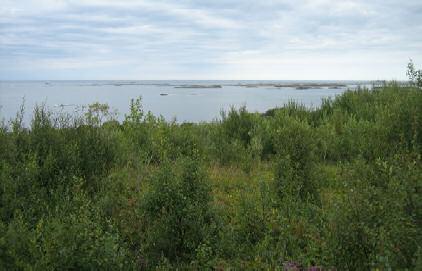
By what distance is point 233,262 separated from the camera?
529 centimetres

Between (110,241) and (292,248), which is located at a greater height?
(110,241)

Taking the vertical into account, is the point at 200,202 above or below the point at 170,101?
above

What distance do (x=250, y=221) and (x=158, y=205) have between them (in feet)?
4.30

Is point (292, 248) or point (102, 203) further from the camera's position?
point (102, 203)

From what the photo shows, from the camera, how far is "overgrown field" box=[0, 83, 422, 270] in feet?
15.0

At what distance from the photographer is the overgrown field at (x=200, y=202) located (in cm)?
457

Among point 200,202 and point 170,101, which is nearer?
point 200,202

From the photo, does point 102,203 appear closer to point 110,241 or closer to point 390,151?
point 110,241

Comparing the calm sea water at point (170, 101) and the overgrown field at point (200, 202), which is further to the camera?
the calm sea water at point (170, 101)

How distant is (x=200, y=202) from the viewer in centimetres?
599

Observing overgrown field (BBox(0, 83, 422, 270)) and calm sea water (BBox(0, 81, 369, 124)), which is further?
calm sea water (BBox(0, 81, 369, 124))

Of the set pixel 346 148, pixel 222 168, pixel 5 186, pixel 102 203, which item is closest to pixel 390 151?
pixel 346 148

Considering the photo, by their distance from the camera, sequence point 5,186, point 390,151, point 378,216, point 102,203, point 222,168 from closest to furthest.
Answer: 1. point 378,216
2. point 5,186
3. point 102,203
4. point 390,151
5. point 222,168

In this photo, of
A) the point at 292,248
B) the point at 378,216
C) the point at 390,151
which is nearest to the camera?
the point at 378,216
